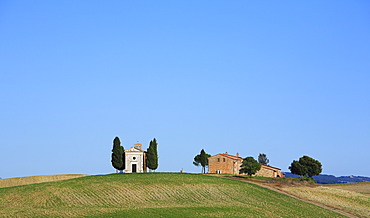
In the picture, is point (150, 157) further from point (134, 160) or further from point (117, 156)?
point (117, 156)

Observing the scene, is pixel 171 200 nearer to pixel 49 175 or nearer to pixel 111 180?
pixel 111 180

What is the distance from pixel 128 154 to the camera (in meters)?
101

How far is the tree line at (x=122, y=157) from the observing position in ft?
328

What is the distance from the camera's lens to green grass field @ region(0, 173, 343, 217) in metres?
50.8

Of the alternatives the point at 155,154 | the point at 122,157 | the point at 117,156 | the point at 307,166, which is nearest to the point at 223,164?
the point at 155,154

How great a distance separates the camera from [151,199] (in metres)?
62.0

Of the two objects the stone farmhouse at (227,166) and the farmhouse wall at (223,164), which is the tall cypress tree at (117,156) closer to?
the farmhouse wall at (223,164)

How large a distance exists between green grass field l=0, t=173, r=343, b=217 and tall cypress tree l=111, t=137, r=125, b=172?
17.7 m

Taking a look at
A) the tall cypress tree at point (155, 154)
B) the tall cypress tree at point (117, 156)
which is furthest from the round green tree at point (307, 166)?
the tall cypress tree at point (117, 156)

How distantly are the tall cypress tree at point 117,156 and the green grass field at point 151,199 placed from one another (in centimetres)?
1775

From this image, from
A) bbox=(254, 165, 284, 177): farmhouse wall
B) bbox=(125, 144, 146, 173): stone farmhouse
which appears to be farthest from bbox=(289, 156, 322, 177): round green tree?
bbox=(125, 144, 146, 173): stone farmhouse

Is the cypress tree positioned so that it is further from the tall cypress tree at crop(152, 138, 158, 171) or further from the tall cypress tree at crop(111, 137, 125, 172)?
the tall cypress tree at crop(111, 137, 125, 172)

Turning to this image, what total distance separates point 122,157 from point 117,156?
3.87 feet

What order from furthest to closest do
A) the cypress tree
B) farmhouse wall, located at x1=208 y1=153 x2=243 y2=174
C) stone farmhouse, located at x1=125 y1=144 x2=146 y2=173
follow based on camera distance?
farmhouse wall, located at x1=208 y1=153 x2=243 y2=174 → the cypress tree → stone farmhouse, located at x1=125 y1=144 x2=146 y2=173
